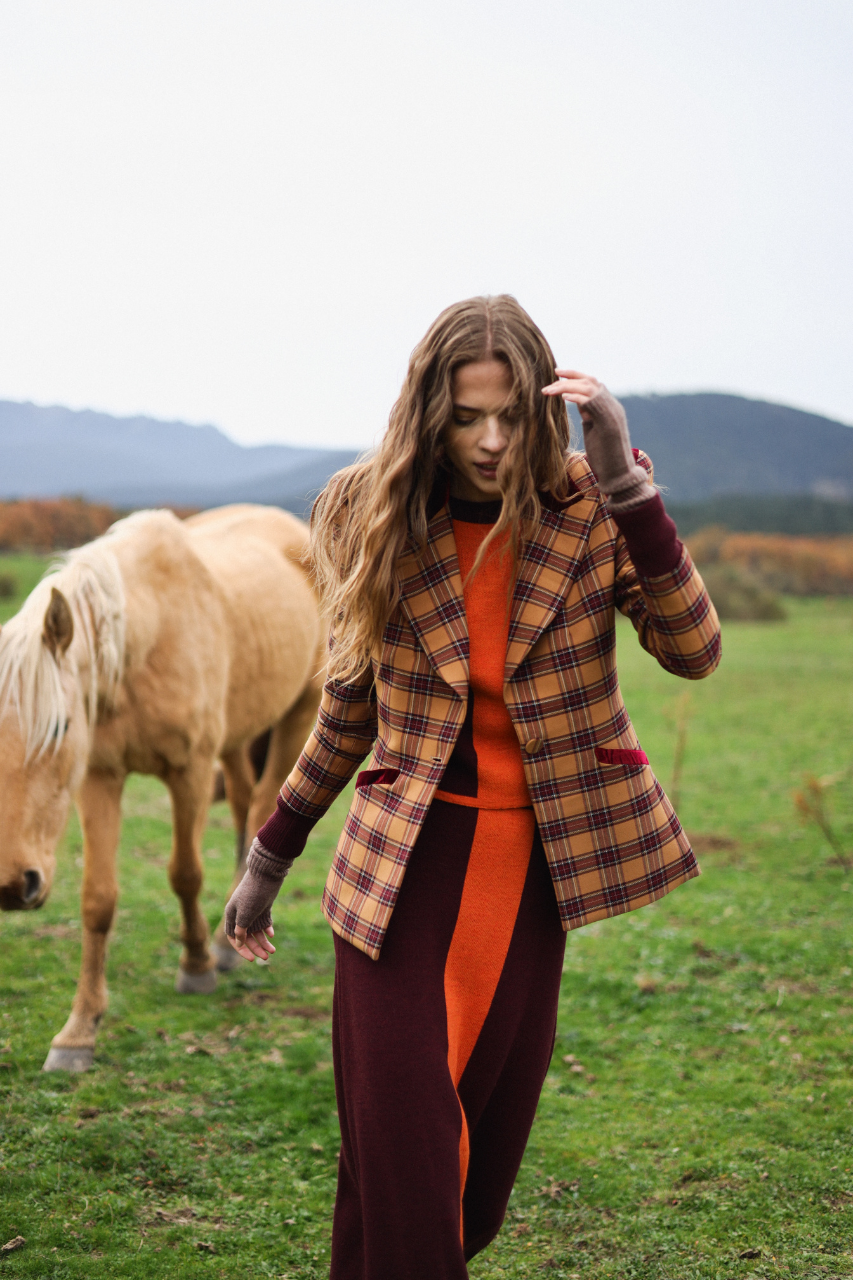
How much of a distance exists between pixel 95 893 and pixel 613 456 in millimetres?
3182

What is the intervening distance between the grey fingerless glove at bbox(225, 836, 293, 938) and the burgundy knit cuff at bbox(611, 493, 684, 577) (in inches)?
40.8

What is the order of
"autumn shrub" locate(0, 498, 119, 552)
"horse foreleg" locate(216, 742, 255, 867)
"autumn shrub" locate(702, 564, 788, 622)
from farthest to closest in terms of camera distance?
"autumn shrub" locate(702, 564, 788, 622)
"autumn shrub" locate(0, 498, 119, 552)
"horse foreleg" locate(216, 742, 255, 867)

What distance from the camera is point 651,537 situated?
5.43ft

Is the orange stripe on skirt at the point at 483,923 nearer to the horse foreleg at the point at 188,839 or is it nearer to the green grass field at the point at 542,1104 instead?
the green grass field at the point at 542,1104

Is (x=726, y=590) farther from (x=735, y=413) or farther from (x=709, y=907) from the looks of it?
(x=735, y=413)

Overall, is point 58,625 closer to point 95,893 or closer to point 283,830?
point 95,893

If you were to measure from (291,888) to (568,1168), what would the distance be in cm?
373

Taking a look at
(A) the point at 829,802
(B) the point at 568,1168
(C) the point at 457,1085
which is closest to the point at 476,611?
(C) the point at 457,1085

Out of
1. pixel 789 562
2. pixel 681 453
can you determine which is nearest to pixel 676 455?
pixel 681 453

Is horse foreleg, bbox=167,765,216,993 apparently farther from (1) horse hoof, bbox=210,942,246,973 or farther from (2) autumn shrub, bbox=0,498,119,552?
(2) autumn shrub, bbox=0,498,119,552

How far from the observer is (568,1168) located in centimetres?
326

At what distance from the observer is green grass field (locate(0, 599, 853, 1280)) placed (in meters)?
2.80

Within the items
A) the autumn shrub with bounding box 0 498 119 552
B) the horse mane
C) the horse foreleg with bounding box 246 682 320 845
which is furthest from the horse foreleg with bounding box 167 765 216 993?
the autumn shrub with bounding box 0 498 119 552

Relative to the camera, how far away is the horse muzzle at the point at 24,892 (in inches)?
128
